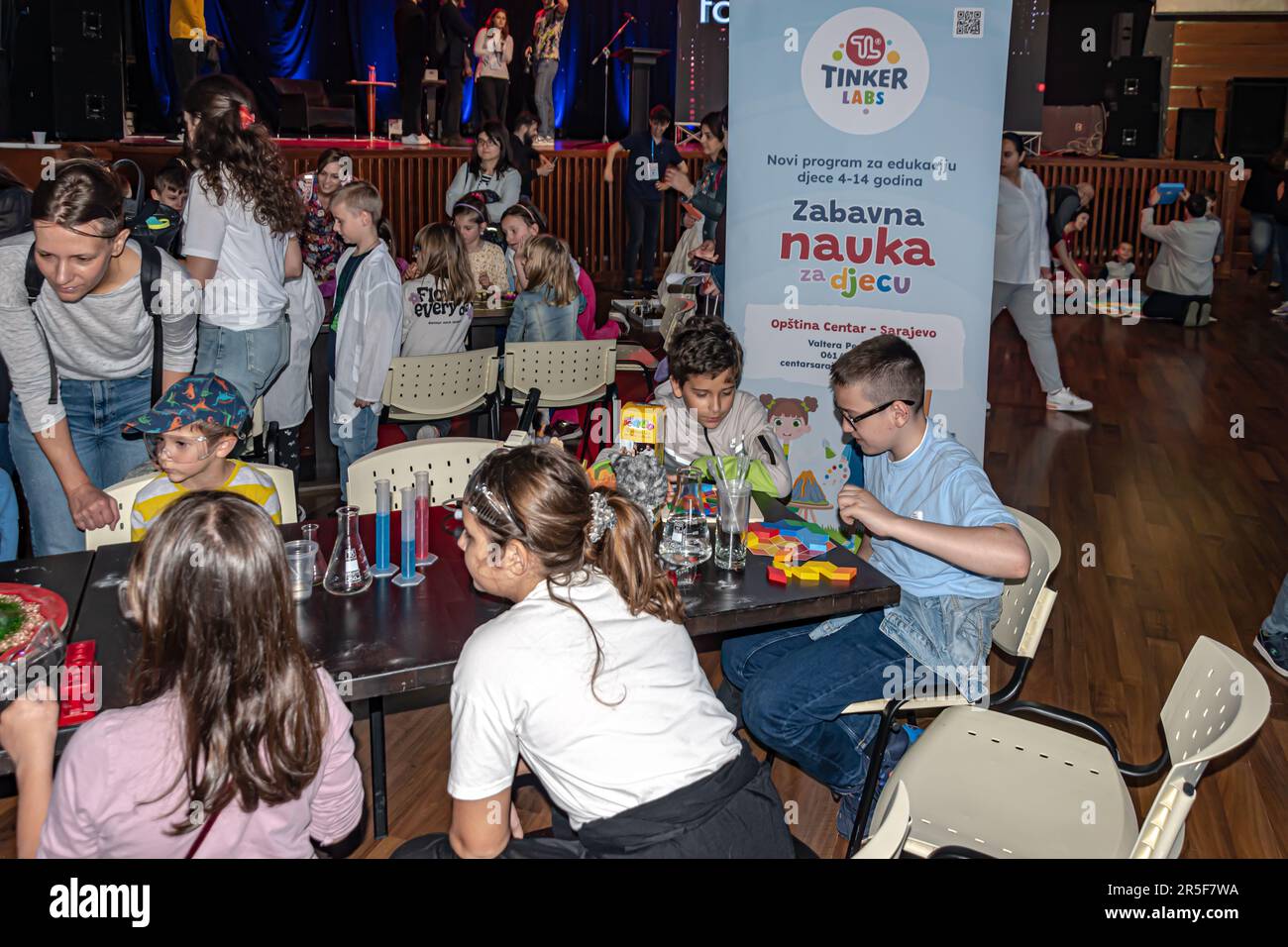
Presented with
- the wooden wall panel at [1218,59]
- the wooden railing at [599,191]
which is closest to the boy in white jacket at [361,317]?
the wooden railing at [599,191]

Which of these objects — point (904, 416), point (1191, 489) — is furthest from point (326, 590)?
point (1191, 489)

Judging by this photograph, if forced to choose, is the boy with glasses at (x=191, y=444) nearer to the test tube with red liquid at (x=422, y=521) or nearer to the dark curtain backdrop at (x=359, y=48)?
the test tube with red liquid at (x=422, y=521)

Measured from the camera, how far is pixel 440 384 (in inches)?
192

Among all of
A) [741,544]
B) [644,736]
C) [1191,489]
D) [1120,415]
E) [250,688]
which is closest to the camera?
[250,688]

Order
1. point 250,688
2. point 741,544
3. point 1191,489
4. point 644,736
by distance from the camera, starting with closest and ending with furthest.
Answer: point 250,688 < point 644,736 < point 741,544 < point 1191,489

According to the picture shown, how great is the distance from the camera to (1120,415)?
7.14 meters

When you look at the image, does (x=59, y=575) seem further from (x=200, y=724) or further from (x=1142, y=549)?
(x=1142, y=549)

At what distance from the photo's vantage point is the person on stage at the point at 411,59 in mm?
11406

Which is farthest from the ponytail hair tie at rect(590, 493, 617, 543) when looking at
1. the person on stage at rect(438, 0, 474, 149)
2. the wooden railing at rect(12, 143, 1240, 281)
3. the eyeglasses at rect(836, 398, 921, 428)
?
the person on stage at rect(438, 0, 474, 149)

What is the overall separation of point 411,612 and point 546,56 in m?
11.4

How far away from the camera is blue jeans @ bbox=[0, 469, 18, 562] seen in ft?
10.0

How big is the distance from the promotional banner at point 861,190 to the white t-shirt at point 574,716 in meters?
2.17

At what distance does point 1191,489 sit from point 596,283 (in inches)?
258
